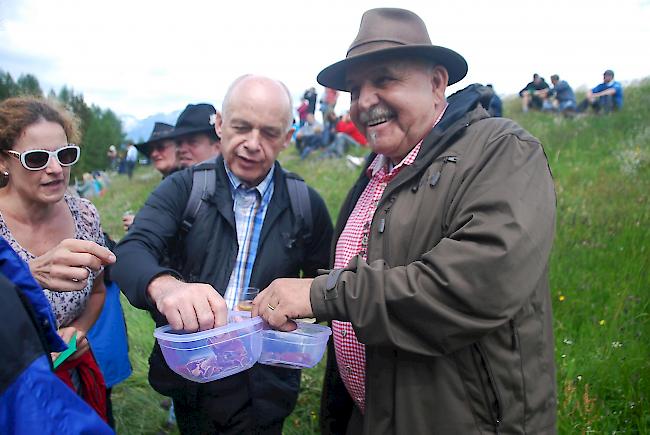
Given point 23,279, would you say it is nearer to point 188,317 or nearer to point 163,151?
point 188,317

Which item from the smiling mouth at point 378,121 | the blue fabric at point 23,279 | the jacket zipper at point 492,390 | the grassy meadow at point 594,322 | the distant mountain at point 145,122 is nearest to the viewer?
the blue fabric at point 23,279

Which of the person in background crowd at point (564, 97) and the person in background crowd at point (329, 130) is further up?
the person in background crowd at point (564, 97)

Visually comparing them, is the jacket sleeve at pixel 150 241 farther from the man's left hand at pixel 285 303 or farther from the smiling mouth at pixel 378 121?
the smiling mouth at pixel 378 121

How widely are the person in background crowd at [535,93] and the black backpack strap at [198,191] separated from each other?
1894 cm

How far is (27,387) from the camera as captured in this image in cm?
106

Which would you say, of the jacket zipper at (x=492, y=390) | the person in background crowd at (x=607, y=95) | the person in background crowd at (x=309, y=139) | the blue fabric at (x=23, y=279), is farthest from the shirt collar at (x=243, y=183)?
the person in background crowd at (x=607, y=95)

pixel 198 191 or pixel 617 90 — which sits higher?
pixel 617 90

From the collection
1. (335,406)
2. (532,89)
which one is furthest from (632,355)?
(532,89)

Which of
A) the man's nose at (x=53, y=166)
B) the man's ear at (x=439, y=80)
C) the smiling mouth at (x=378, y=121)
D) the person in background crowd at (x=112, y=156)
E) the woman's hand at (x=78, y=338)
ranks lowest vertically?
the person in background crowd at (x=112, y=156)

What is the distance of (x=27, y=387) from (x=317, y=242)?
1.75m

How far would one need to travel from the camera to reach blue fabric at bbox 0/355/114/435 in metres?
1.05

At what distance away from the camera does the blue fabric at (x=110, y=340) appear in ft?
8.75

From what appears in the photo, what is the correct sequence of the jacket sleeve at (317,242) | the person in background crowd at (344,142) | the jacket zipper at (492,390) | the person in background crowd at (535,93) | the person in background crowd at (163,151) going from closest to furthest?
the jacket zipper at (492,390) < the jacket sleeve at (317,242) < the person in background crowd at (163,151) < the person in background crowd at (344,142) < the person in background crowd at (535,93)

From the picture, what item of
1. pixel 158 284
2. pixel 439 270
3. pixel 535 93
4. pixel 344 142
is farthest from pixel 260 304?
pixel 535 93
